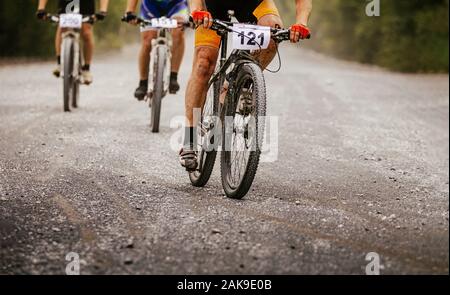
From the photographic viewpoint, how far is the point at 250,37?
405 centimetres

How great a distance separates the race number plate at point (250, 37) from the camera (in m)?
4.03

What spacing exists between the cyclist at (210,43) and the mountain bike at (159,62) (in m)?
Answer: 2.40

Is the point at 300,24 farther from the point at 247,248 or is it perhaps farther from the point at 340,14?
the point at 340,14

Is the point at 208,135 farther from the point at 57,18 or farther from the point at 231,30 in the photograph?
the point at 57,18

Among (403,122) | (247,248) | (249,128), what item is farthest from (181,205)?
(403,122)

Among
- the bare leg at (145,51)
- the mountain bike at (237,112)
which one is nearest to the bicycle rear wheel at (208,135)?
the mountain bike at (237,112)

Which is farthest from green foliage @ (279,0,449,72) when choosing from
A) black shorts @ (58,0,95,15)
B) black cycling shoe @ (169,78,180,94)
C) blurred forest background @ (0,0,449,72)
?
black cycling shoe @ (169,78,180,94)

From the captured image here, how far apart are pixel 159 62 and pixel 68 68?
175cm

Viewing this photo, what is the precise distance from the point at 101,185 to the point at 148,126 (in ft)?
10.6

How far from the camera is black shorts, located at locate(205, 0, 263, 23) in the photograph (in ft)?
15.0

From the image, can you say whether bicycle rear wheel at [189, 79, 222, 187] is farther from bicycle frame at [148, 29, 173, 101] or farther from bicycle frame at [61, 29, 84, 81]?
bicycle frame at [61, 29, 84, 81]

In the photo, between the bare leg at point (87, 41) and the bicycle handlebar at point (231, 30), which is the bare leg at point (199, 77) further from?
the bare leg at point (87, 41)

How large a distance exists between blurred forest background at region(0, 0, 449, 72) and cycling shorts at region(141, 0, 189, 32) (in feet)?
32.3

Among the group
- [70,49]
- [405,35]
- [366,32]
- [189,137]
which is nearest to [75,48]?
[70,49]
